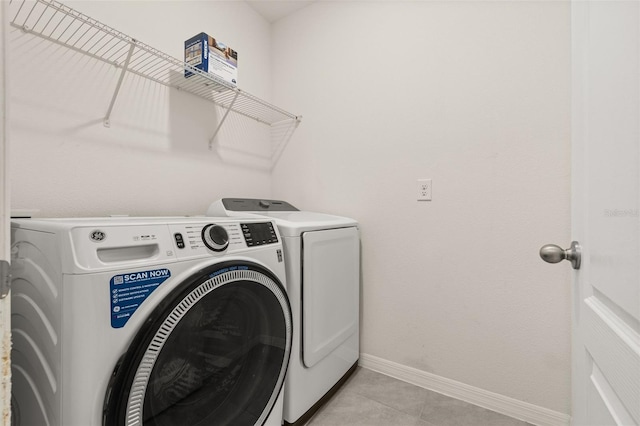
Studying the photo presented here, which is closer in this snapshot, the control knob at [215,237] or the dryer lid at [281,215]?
the control knob at [215,237]

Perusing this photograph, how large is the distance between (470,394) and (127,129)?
84.2 inches

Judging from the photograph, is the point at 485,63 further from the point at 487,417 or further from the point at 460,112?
the point at 487,417

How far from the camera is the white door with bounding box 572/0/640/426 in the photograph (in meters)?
0.44

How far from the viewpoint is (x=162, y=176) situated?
1.59m

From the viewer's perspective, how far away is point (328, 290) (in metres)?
1.48

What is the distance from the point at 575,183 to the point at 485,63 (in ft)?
3.31

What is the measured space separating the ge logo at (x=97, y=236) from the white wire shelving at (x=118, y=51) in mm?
780

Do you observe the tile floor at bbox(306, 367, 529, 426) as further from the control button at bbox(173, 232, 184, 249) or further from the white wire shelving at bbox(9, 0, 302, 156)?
the white wire shelving at bbox(9, 0, 302, 156)

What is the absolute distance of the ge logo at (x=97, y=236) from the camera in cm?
70

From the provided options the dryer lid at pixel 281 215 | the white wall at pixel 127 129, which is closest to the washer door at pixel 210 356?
the dryer lid at pixel 281 215

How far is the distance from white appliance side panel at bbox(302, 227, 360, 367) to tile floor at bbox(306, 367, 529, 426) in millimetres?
276

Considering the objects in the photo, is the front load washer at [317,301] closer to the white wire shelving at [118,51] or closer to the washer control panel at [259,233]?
the washer control panel at [259,233]

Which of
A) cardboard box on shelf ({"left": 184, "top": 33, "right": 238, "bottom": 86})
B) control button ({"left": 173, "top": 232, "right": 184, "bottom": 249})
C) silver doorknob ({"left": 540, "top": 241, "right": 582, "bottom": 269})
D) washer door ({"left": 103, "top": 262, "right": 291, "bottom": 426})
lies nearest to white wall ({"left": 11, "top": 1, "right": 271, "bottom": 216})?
cardboard box on shelf ({"left": 184, "top": 33, "right": 238, "bottom": 86})

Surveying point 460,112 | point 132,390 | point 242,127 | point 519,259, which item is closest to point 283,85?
point 242,127
